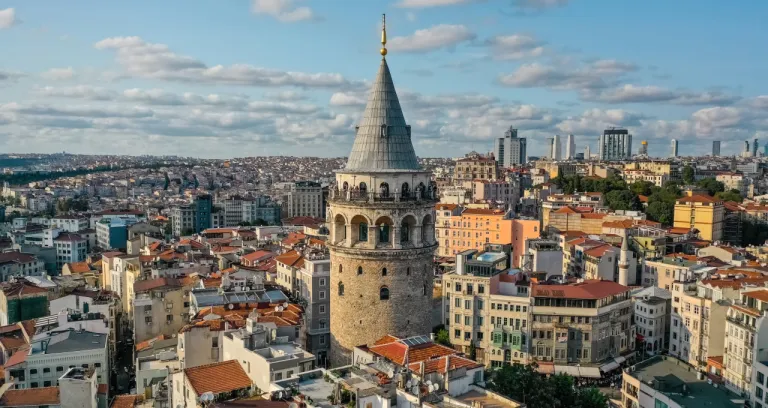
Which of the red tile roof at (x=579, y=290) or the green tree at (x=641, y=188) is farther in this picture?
the green tree at (x=641, y=188)

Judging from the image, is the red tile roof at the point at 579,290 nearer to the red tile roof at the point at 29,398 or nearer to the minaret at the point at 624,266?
the minaret at the point at 624,266

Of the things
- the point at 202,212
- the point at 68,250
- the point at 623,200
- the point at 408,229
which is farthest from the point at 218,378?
the point at 202,212

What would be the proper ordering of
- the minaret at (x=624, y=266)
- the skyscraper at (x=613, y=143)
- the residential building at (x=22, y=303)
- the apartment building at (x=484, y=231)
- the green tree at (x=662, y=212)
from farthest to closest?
the skyscraper at (x=613, y=143) → the green tree at (x=662, y=212) → the apartment building at (x=484, y=231) → the minaret at (x=624, y=266) → the residential building at (x=22, y=303)

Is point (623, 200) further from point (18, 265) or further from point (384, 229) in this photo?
point (384, 229)

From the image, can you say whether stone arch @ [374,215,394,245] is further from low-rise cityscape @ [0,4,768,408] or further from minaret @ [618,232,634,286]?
minaret @ [618,232,634,286]

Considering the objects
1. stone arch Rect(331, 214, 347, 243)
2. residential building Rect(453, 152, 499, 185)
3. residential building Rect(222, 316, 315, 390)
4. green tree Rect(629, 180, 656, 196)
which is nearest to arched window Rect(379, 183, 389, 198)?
stone arch Rect(331, 214, 347, 243)

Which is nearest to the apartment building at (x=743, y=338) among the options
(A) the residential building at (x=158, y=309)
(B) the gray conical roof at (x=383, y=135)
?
(B) the gray conical roof at (x=383, y=135)
